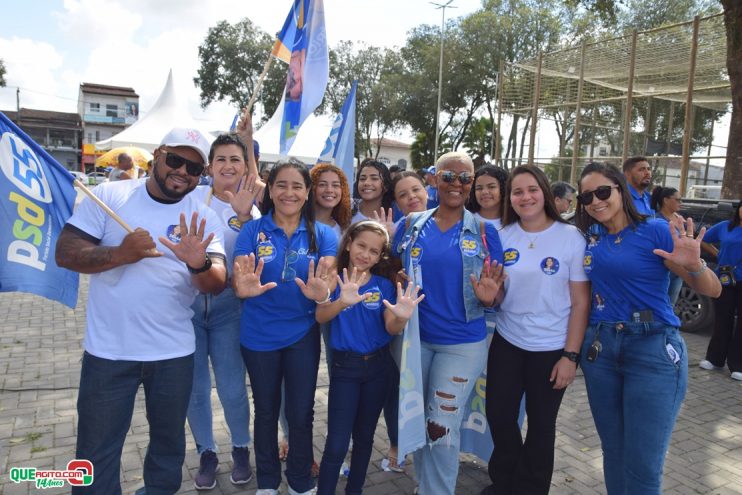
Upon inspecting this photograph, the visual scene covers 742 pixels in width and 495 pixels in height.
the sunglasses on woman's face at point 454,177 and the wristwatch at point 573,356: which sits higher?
the sunglasses on woman's face at point 454,177

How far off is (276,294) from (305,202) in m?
0.60

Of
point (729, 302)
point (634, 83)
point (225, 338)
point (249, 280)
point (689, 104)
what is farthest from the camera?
point (634, 83)

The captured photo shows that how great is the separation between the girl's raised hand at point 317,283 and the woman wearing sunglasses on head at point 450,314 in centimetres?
50

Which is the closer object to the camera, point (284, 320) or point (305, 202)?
point (284, 320)

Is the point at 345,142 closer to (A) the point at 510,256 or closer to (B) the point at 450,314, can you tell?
(A) the point at 510,256

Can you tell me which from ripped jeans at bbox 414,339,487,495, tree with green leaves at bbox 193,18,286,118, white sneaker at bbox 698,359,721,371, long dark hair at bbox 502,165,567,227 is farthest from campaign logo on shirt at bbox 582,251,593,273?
tree with green leaves at bbox 193,18,286,118

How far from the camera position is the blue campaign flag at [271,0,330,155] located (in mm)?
5066

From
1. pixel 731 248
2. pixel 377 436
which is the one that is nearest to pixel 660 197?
pixel 731 248

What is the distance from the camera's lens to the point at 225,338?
10.5ft

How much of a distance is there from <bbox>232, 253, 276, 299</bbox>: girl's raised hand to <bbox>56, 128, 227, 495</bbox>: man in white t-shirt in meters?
0.13

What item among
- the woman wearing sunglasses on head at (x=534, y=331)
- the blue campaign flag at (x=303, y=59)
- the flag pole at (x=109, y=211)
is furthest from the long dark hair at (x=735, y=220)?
the flag pole at (x=109, y=211)

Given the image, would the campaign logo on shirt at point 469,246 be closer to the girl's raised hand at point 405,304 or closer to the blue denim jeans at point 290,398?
the girl's raised hand at point 405,304

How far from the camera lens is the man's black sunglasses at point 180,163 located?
254 cm

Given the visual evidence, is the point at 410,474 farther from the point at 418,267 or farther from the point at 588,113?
the point at 588,113
